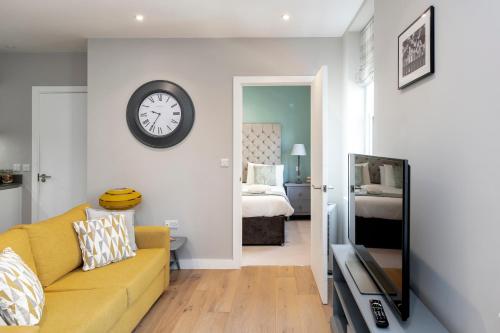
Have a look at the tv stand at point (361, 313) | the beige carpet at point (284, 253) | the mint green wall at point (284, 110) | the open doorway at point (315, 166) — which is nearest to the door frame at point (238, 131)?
the open doorway at point (315, 166)

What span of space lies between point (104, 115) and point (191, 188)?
4.22ft

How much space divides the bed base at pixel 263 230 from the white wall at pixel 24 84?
2831 mm

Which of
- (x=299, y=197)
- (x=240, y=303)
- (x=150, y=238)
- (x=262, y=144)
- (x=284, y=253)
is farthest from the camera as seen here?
(x=262, y=144)

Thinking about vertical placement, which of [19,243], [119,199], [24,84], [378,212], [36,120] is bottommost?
[19,243]

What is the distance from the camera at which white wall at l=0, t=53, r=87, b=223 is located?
422cm

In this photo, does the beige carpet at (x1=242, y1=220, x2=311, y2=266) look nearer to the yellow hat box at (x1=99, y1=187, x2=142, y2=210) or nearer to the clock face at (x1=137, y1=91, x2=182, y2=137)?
the yellow hat box at (x1=99, y1=187, x2=142, y2=210)

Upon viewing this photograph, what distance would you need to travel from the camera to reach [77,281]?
219 centimetres

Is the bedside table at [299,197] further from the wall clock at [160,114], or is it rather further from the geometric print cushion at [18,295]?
the geometric print cushion at [18,295]

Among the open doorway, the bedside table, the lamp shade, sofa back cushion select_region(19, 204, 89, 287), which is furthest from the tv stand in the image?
the lamp shade

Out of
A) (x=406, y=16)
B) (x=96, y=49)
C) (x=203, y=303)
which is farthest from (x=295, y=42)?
(x=203, y=303)

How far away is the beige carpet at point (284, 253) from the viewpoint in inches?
151

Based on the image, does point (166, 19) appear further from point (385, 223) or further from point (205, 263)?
point (385, 223)

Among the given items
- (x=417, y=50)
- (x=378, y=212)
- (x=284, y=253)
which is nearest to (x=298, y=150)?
(x=284, y=253)

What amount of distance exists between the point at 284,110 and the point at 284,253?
131 inches
